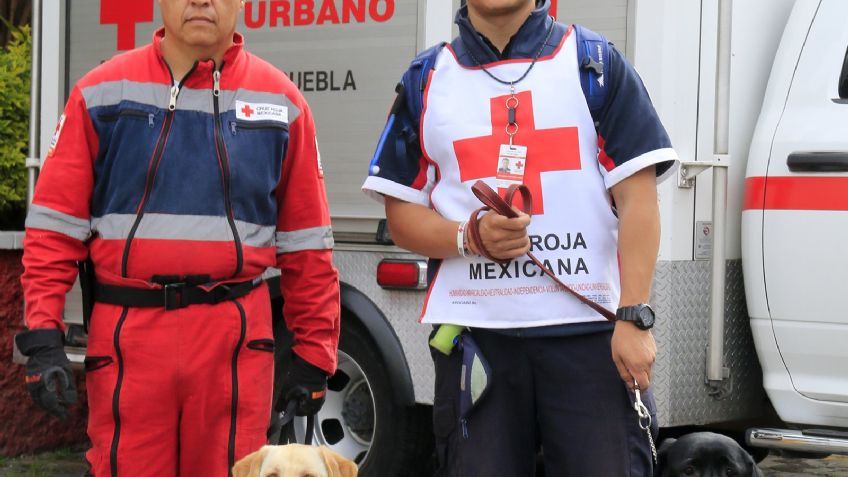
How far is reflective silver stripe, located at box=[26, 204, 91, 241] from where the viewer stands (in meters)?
3.28

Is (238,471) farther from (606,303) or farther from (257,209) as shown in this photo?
(606,303)

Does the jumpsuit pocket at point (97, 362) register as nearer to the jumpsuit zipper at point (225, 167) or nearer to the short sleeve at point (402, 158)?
the jumpsuit zipper at point (225, 167)

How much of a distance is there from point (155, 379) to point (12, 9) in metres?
6.66

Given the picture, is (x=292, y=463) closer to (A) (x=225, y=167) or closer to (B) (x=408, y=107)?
(A) (x=225, y=167)

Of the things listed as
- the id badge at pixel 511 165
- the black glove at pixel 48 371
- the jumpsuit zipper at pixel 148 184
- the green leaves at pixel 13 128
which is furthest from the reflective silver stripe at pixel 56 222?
the green leaves at pixel 13 128

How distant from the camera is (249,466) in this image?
10.8ft

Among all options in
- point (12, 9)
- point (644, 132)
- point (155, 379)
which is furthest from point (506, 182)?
point (12, 9)

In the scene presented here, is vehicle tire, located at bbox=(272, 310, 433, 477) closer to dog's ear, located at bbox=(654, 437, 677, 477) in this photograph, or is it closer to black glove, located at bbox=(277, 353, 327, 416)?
dog's ear, located at bbox=(654, 437, 677, 477)

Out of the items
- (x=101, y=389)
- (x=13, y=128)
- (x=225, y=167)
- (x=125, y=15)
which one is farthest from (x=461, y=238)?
(x=13, y=128)

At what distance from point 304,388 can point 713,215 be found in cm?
192

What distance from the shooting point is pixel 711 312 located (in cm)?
477

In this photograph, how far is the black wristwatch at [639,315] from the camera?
2795mm

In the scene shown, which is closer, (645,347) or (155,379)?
(645,347)

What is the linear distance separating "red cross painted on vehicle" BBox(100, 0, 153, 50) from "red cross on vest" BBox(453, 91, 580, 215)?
335 centimetres
